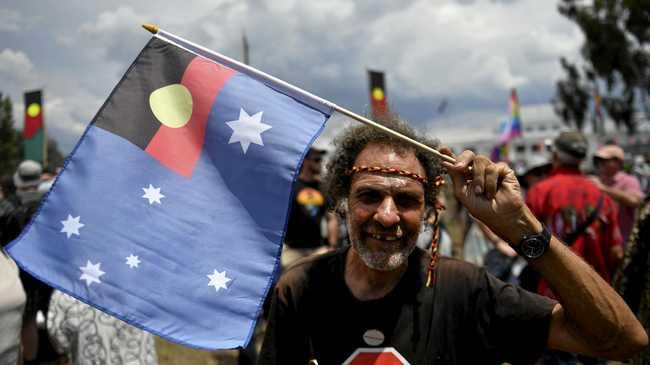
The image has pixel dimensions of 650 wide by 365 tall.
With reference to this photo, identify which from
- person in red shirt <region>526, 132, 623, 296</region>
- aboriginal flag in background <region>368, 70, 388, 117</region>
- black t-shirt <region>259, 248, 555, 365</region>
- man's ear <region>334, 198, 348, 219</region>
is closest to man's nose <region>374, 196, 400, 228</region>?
black t-shirt <region>259, 248, 555, 365</region>

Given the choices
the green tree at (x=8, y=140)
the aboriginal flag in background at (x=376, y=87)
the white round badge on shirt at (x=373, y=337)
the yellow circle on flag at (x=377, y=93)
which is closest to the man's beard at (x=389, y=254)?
the white round badge on shirt at (x=373, y=337)

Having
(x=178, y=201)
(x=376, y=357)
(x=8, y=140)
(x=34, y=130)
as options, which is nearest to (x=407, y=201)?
(x=376, y=357)

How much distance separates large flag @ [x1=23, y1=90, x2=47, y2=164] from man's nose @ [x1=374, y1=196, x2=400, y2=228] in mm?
11517

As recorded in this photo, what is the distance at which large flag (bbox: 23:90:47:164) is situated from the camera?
11883mm

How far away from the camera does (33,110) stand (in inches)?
488

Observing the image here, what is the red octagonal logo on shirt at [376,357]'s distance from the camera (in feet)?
6.06

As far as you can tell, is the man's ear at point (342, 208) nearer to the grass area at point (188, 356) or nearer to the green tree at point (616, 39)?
the grass area at point (188, 356)

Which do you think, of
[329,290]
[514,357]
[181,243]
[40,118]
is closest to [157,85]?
[181,243]

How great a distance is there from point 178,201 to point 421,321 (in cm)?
100

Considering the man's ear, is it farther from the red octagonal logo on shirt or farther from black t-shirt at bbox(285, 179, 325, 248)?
black t-shirt at bbox(285, 179, 325, 248)

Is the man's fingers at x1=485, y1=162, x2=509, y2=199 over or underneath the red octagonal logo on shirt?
over

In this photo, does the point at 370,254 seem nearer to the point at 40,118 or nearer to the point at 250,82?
the point at 250,82

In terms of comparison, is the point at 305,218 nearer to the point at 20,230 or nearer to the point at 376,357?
the point at 20,230

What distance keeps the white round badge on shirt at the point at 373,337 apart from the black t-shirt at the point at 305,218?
3285mm
